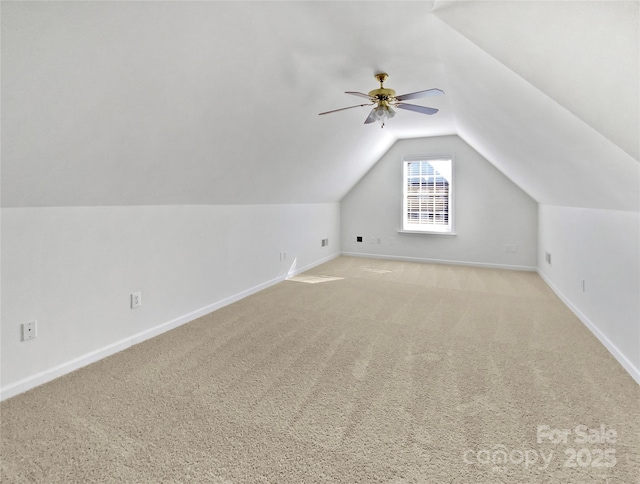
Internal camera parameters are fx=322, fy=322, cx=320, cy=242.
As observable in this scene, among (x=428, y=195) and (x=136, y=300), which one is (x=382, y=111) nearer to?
(x=136, y=300)

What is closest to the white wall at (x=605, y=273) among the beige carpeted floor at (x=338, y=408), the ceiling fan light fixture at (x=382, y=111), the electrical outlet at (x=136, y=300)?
the beige carpeted floor at (x=338, y=408)

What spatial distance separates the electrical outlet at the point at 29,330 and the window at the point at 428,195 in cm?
562

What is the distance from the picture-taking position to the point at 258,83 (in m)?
2.44

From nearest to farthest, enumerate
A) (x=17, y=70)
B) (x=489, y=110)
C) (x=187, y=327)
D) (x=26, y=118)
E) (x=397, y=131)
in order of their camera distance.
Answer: (x=17, y=70) < (x=26, y=118) < (x=489, y=110) < (x=187, y=327) < (x=397, y=131)

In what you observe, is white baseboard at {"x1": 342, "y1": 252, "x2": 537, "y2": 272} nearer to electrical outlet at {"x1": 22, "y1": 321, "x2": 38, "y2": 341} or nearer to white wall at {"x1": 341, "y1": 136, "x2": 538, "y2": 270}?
white wall at {"x1": 341, "y1": 136, "x2": 538, "y2": 270}

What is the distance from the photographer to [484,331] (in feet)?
9.74

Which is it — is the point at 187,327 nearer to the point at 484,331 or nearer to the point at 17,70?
the point at 17,70

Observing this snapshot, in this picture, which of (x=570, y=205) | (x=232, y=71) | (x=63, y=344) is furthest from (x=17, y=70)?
(x=570, y=205)

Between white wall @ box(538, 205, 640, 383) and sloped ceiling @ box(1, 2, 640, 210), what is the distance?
23 centimetres

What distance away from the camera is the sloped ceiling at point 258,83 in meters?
1.34

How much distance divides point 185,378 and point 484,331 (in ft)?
8.39

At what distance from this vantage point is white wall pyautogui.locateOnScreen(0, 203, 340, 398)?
6.49 ft

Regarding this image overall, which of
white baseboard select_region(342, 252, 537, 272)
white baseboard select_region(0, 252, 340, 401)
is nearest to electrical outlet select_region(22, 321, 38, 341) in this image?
white baseboard select_region(0, 252, 340, 401)

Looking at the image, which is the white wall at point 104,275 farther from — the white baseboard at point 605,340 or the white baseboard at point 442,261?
the white baseboard at point 605,340
